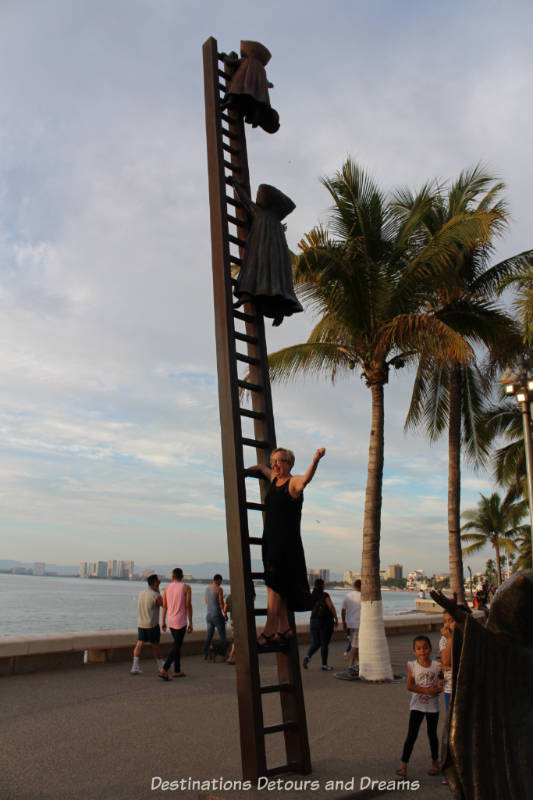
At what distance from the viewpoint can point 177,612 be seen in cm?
1048

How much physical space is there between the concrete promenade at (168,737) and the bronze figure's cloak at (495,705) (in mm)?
2624

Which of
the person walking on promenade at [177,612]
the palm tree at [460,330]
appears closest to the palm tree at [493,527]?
the palm tree at [460,330]

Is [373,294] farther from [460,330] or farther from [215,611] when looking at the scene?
[215,611]

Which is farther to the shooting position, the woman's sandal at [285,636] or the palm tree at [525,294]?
the palm tree at [525,294]

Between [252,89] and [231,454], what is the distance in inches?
142

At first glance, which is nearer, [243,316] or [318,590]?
[243,316]

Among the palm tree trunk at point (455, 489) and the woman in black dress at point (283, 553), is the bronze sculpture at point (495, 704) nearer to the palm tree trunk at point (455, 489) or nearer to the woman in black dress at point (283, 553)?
the woman in black dress at point (283, 553)

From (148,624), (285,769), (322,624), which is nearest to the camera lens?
(285,769)

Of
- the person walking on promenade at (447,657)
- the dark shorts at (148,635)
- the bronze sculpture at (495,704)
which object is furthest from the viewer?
the dark shorts at (148,635)

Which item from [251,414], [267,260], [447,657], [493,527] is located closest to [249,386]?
[251,414]

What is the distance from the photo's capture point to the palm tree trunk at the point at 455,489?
1706cm

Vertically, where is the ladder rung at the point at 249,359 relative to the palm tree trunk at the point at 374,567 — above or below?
above

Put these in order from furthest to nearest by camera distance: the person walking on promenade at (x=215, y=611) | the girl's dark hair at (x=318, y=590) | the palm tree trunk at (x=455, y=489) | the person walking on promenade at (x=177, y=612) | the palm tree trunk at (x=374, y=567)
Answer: the palm tree trunk at (x=455, y=489)
the person walking on promenade at (x=215, y=611)
the girl's dark hair at (x=318, y=590)
the palm tree trunk at (x=374, y=567)
the person walking on promenade at (x=177, y=612)

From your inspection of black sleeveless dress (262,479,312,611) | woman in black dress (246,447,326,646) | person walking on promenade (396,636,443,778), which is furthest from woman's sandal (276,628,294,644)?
person walking on promenade (396,636,443,778)
